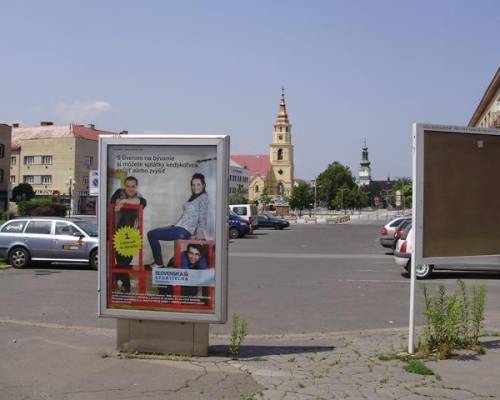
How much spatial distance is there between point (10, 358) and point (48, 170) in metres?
90.4

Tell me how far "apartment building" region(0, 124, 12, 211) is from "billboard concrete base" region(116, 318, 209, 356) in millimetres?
66537

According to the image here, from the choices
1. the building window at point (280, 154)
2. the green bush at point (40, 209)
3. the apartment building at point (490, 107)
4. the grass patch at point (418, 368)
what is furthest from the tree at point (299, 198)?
the grass patch at point (418, 368)

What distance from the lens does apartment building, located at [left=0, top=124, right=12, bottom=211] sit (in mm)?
68750

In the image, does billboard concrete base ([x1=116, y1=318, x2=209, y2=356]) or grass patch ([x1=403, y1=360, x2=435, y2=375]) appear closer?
grass patch ([x1=403, y1=360, x2=435, y2=375])

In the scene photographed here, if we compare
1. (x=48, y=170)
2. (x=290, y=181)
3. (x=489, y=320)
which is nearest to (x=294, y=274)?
(x=489, y=320)

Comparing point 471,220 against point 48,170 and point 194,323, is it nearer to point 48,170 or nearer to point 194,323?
point 194,323

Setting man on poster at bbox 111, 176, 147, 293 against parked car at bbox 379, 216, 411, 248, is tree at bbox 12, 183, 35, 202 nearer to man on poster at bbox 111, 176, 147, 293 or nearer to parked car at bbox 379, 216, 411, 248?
parked car at bbox 379, 216, 411, 248

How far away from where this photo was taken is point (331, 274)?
17094mm

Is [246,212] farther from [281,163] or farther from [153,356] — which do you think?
[281,163]

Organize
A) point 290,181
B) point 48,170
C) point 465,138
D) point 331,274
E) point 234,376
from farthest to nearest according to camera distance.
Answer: point 290,181 → point 48,170 → point 331,274 → point 465,138 → point 234,376

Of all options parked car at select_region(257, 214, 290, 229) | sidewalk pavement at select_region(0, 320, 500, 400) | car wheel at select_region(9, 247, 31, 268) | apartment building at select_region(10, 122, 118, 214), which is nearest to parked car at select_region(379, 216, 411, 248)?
car wheel at select_region(9, 247, 31, 268)

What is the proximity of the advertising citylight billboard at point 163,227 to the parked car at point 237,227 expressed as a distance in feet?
104

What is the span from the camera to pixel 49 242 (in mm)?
18031

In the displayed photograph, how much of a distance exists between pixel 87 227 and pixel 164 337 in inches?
476
